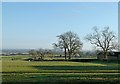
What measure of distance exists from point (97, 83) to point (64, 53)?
64.3 m

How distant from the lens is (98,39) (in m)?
72.2

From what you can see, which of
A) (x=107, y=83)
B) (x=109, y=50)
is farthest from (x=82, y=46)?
(x=107, y=83)

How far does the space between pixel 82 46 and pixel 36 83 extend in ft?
210

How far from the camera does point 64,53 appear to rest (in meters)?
76.5

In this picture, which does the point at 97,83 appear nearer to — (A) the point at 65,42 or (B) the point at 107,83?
(B) the point at 107,83

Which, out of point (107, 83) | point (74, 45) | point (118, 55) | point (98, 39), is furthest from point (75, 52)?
point (107, 83)

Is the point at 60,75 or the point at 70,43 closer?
the point at 60,75

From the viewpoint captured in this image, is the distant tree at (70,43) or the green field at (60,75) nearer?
the green field at (60,75)

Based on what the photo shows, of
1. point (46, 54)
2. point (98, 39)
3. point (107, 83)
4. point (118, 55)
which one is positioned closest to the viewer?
point (107, 83)

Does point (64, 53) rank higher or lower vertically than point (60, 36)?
lower

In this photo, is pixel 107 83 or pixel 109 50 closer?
pixel 107 83

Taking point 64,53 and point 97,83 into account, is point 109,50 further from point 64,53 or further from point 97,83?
point 97,83

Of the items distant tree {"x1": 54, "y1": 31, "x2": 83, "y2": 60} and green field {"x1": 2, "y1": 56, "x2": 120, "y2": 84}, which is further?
distant tree {"x1": 54, "y1": 31, "x2": 83, "y2": 60}

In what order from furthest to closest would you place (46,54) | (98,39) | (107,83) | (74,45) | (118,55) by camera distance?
(46,54), (74,45), (98,39), (118,55), (107,83)
